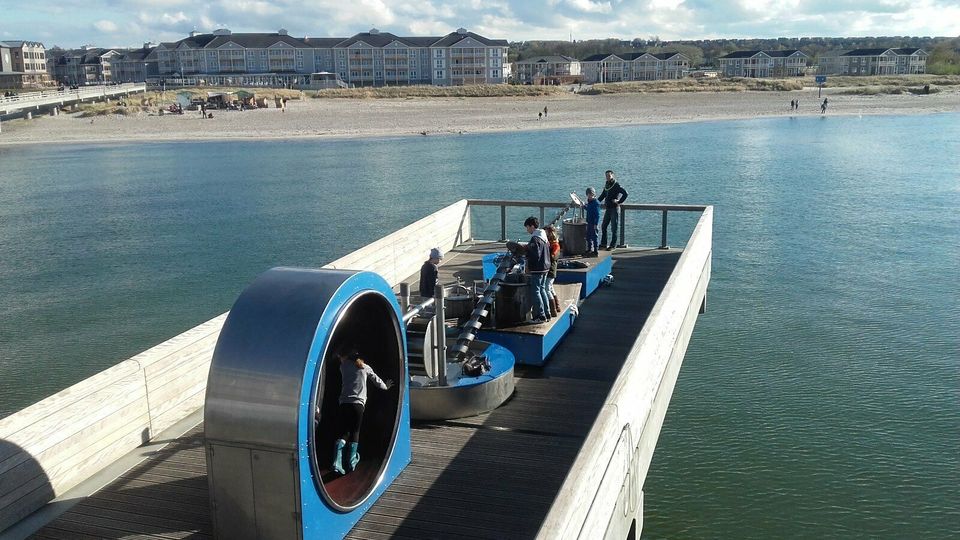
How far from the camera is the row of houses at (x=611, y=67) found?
582ft

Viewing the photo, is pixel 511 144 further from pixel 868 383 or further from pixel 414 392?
pixel 414 392

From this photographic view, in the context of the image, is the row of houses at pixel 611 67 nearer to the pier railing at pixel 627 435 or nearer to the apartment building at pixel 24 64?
the apartment building at pixel 24 64

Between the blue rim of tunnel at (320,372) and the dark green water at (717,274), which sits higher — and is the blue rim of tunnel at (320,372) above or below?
above

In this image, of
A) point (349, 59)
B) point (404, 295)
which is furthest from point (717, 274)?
point (349, 59)

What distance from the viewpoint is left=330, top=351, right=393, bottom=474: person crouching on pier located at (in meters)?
7.70

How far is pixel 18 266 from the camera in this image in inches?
1169

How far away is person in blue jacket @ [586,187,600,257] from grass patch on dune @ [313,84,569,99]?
341 ft

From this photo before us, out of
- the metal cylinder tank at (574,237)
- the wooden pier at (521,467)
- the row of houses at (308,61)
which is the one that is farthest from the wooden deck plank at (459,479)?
the row of houses at (308,61)

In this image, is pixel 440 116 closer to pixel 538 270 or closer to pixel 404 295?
pixel 538 270

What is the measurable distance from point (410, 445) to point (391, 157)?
5451 cm

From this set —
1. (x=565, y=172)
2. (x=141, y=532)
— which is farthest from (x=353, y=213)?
(x=141, y=532)

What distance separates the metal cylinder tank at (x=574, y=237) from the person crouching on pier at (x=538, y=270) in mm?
4465

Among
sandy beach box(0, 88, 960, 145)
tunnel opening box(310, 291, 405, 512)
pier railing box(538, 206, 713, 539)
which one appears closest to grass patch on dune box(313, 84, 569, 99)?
sandy beach box(0, 88, 960, 145)

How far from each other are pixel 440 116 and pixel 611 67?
96.9 metres
